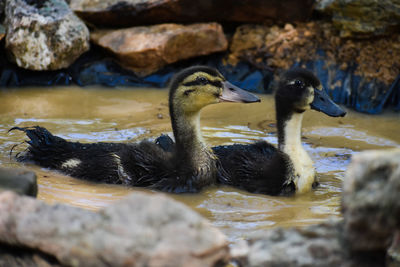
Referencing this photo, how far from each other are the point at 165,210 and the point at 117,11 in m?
7.80

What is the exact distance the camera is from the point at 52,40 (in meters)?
9.88

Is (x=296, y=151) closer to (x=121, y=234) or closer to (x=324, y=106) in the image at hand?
(x=324, y=106)

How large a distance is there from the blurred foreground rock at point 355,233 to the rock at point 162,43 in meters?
6.92

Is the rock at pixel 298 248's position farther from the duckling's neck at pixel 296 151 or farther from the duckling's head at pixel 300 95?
the duckling's head at pixel 300 95

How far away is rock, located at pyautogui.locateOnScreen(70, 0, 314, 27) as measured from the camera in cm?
991

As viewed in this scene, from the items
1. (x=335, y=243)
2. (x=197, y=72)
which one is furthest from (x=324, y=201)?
(x=335, y=243)

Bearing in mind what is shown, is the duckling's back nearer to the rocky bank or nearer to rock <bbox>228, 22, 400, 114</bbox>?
rock <bbox>228, 22, 400, 114</bbox>

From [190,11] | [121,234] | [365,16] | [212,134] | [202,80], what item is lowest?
[212,134]

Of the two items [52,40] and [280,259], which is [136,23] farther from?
[280,259]

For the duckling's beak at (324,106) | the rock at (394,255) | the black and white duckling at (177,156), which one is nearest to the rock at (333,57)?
the duckling's beak at (324,106)

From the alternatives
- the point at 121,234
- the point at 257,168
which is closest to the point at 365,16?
the point at 257,168

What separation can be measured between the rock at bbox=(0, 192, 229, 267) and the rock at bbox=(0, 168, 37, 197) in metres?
0.44

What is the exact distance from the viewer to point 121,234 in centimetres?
293

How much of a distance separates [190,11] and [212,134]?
314cm
